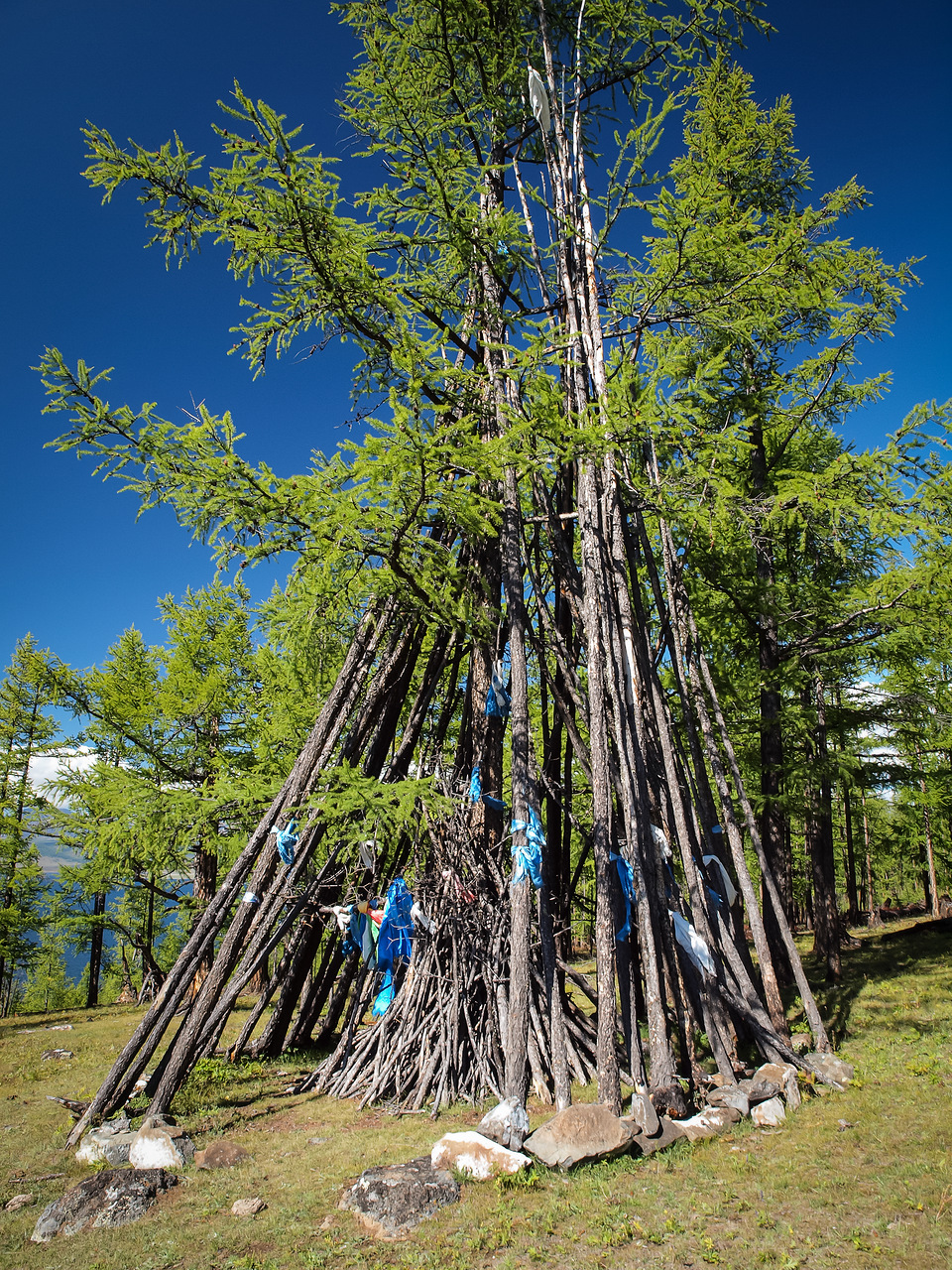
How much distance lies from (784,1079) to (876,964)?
682 cm

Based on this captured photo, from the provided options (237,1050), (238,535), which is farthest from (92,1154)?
(238,535)

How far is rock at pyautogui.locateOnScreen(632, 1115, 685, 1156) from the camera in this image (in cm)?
404

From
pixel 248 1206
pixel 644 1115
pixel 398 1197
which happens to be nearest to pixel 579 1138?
pixel 644 1115

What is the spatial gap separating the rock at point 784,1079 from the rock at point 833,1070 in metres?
0.35

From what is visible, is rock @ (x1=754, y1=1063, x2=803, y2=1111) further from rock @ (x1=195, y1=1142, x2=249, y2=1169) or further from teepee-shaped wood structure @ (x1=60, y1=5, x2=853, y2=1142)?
rock @ (x1=195, y1=1142, x2=249, y2=1169)

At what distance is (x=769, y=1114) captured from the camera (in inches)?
177

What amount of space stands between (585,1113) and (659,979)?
3.82ft

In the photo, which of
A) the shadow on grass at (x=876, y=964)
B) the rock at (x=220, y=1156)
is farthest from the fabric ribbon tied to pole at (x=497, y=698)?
the shadow on grass at (x=876, y=964)

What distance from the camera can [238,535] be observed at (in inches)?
224

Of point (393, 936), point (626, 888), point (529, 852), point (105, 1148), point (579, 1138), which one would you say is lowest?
point (105, 1148)

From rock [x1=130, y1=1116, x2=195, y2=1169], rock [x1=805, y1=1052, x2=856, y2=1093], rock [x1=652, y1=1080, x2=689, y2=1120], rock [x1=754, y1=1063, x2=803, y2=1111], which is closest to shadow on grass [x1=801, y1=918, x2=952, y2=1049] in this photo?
rock [x1=805, y1=1052, x2=856, y2=1093]

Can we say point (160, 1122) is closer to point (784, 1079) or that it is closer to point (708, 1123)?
point (708, 1123)

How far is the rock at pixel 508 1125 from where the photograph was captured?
162 inches

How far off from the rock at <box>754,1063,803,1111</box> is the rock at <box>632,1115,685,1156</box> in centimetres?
105
